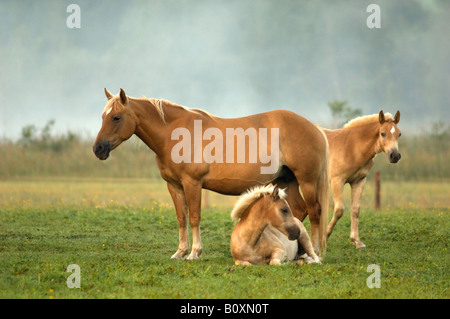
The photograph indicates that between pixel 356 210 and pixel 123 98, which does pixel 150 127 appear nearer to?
pixel 123 98

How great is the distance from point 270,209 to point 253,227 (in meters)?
0.38

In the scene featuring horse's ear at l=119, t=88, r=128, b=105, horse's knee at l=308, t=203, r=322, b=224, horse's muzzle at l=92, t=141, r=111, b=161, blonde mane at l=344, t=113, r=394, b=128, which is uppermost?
horse's ear at l=119, t=88, r=128, b=105

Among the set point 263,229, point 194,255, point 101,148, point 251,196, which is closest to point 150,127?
point 101,148

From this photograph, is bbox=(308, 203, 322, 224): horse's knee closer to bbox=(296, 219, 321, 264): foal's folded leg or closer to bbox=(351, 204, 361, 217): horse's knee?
bbox=(296, 219, 321, 264): foal's folded leg

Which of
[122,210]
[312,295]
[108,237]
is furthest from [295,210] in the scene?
[122,210]

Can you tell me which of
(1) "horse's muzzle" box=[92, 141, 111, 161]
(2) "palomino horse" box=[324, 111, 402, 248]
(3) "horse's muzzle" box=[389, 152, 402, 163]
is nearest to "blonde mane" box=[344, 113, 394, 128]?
→ (2) "palomino horse" box=[324, 111, 402, 248]

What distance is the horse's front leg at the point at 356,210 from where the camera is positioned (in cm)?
1145

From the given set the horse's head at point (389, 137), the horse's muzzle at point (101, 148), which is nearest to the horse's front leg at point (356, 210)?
the horse's head at point (389, 137)

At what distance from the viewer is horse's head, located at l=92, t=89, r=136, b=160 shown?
8844mm

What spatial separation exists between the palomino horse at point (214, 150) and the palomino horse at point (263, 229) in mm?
594

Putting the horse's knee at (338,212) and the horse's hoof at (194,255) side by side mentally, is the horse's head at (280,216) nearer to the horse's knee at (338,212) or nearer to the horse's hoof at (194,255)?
the horse's hoof at (194,255)

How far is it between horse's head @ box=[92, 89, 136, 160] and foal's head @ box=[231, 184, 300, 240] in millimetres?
2114

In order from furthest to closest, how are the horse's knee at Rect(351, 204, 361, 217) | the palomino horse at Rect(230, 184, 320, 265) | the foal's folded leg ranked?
the horse's knee at Rect(351, 204, 361, 217) < the foal's folded leg < the palomino horse at Rect(230, 184, 320, 265)

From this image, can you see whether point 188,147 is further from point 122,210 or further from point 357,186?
point 122,210
